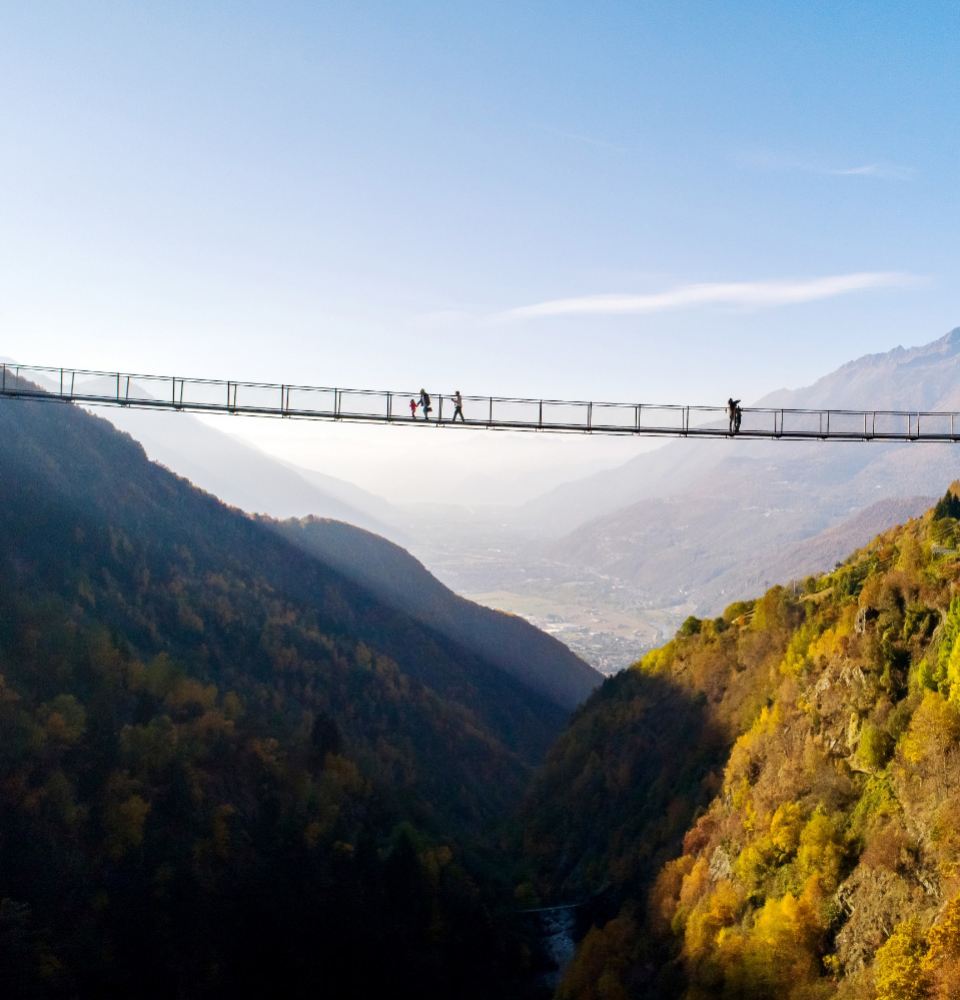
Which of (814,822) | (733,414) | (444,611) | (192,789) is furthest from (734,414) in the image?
(444,611)

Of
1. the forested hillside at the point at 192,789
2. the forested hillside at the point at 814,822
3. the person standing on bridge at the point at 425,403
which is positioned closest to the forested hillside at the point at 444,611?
the forested hillside at the point at 192,789

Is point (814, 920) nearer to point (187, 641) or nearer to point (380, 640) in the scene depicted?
point (187, 641)

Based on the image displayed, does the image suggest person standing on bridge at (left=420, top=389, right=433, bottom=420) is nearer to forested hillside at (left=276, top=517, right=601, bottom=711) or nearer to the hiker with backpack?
the hiker with backpack

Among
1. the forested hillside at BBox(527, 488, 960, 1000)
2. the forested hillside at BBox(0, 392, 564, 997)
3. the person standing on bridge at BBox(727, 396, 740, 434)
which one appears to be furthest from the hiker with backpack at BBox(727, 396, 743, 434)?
the forested hillside at BBox(0, 392, 564, 997)

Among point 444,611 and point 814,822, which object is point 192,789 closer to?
point 814,822

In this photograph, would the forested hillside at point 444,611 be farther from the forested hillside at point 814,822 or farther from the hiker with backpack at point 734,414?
the hiker with backpack at point 734,414

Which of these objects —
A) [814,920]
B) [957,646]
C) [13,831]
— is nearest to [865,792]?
[814,920]
